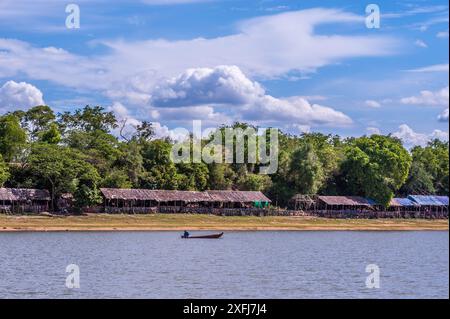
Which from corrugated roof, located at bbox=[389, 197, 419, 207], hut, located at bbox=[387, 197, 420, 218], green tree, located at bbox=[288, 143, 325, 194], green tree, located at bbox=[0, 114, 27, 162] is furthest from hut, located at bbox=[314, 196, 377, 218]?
green tree, located at bbox=[0, 114, 27, 162]

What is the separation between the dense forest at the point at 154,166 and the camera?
78500mm

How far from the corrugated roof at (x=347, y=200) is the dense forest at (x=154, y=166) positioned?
159 cm

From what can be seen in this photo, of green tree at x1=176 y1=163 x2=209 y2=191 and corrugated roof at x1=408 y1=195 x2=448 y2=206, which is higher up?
green tree at x1=176 y1=163 x2=209 y2=191

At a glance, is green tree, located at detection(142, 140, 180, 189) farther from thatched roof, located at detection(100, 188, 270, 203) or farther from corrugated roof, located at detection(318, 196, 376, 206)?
corrugated roof, located at detection(318, 196, 376, 206)

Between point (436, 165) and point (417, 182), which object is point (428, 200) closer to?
point (417, 182)

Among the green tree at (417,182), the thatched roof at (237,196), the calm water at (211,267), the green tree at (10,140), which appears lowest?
the calm water at (211,267)

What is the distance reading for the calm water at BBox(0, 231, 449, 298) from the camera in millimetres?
Answer: 32156

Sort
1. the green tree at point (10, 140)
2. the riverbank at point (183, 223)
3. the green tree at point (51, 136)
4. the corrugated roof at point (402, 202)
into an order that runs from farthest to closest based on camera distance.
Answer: the corrugated roof at point (402, 202)
the green tree at point (51, 136)
the green tree at point (10, 140)
the riverbank at point (183, 223)

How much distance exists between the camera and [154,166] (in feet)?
302

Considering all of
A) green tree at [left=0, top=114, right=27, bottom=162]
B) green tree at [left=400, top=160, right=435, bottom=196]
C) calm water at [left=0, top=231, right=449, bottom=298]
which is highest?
green tree at [left=0, top=114, right=27, bottom=162]

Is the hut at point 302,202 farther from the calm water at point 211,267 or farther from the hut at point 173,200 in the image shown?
the calm water at point 211,267

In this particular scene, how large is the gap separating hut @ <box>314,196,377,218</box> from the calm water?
3180 centimetres

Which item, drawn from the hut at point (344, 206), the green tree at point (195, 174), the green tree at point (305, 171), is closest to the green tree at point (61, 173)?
the green tree at point (195, 174)
